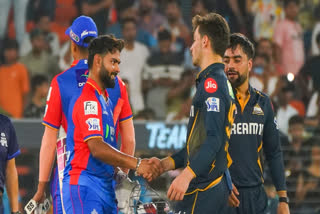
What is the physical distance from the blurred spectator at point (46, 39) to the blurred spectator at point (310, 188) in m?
4.88

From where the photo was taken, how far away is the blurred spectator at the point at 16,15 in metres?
12.8

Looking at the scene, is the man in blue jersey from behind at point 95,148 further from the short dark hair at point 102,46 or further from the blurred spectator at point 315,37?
the blurred spectator at point 315,37

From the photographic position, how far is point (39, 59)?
493 inches

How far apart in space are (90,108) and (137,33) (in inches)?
330

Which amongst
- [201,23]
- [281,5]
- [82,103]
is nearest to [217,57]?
[201,23]

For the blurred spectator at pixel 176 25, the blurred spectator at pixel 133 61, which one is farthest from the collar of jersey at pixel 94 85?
the blurred spectator at pixel 176 25

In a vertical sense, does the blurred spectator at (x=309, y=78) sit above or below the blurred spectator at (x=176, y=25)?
below

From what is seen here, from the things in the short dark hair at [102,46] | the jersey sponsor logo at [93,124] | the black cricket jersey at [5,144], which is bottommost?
the black cricket jersey at [5,144]

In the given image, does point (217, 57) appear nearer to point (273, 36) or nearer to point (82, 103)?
point (82, 103)

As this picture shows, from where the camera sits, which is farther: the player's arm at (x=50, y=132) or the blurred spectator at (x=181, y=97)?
the blurred spectator at (x=181, y=97)

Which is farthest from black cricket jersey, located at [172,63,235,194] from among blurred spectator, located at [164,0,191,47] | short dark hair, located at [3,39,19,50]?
blurred spectator, located at [164,0,191,47]

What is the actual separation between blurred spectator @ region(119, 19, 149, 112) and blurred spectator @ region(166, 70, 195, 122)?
1.79ft

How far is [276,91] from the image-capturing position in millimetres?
13016

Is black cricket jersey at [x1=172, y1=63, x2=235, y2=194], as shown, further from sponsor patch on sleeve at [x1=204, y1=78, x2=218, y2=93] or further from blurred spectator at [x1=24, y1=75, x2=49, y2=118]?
blurred spectator at [x1=24, y1=75, x2=49, y2=118]
